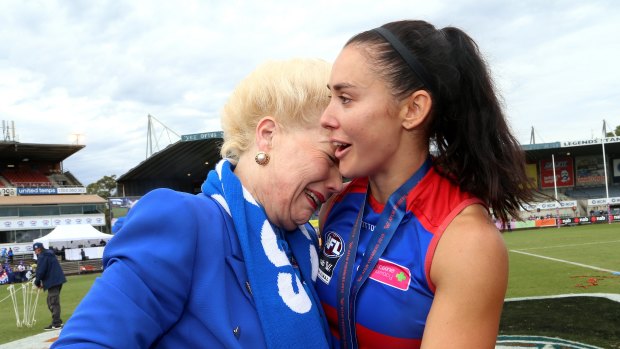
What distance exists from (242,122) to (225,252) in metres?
0.48

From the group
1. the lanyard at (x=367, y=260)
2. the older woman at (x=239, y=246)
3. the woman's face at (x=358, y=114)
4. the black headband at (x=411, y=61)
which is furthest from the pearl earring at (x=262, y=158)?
the black headband at (x=411, y=61)

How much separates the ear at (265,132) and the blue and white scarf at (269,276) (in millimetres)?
127

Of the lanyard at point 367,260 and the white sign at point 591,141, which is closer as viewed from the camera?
the lanyard at point 367,260

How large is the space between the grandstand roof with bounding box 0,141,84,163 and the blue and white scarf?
43020mm

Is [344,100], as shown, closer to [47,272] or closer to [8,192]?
[47,272]

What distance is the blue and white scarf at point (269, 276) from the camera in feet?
4.30

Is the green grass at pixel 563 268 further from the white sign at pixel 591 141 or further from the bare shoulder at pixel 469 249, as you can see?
the white sign at pixel 591 141

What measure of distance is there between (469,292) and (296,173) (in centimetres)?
62

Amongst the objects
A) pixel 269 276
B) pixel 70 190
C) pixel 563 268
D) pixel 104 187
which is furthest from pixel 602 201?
pixel 104 187

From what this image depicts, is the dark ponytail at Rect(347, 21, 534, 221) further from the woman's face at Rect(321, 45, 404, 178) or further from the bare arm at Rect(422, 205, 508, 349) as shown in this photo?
the bare arm at Rect(422, 205, 508, 349)

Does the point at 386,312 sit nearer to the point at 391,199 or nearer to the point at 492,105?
the point at 391,199

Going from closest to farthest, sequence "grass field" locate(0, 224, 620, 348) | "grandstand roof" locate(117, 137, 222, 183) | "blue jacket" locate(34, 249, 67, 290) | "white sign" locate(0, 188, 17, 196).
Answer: "grass field" locate(0, 224, 620, 348) → "blue jacket" locate(34, 249, 67, 290) → "grandstand roof" locate(117, 137, 222, 183) → "white sign" locate(0, 188, 17, 196)

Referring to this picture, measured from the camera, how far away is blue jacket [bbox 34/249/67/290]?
1110 centimetres

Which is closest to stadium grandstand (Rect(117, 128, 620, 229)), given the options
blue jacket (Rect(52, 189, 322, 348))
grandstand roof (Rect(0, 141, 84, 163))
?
grandstand roof (Rect(0, 141, 84, 163))
